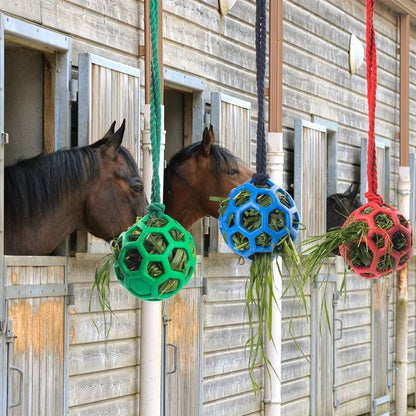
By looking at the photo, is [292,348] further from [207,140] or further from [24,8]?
[24,8]

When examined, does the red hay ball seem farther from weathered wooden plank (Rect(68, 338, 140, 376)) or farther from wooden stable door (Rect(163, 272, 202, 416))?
wooden stable door (Rect(163, 272, 202, 416))

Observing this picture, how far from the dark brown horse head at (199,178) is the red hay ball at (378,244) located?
2141mm

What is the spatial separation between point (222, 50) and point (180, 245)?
365cm

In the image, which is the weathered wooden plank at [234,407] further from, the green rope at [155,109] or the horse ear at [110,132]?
the green rope at [155,109]

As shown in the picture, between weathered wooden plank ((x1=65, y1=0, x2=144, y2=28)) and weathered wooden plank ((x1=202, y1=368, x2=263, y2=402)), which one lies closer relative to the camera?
weathered wooden plank ((x1=65, y1=0, x2=144, y2=28))

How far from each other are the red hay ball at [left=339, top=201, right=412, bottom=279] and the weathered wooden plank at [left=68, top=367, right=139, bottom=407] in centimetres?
200

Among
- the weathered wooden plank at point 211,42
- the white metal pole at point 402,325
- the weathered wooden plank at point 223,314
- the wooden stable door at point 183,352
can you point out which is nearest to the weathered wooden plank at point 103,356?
the wooden stable door at point 183,352

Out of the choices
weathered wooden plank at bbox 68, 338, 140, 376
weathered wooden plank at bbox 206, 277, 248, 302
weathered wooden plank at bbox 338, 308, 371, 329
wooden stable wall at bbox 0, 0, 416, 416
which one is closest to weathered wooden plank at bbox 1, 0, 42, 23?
wooden stable wall at bbox 0, 0, 416, 416

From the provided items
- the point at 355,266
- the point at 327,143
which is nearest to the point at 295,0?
the point at 327,143

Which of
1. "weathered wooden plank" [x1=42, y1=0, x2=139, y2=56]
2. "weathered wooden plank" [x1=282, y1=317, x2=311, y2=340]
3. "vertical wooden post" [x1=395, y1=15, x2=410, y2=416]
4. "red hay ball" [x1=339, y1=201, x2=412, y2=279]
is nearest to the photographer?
"red hay ball" [x1=339, y1=201, x2=412, y2=279]

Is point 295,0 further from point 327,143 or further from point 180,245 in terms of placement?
point 180,245

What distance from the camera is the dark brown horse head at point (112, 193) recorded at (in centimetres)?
455

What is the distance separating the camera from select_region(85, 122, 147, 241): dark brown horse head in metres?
4.55

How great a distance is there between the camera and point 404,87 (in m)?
9.79
